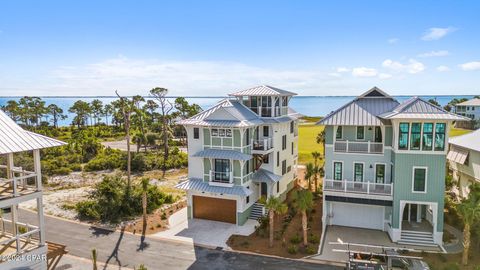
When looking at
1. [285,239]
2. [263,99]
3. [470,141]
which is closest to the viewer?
[285,239]

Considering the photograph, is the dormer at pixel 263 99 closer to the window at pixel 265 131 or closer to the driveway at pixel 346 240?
the window at pixel 265 131

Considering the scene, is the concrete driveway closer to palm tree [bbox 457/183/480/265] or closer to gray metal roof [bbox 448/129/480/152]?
palm tree [bbox 457/183/480/265]

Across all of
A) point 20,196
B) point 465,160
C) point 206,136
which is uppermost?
point 206,136

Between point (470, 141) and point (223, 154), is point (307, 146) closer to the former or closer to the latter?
point (470, 141)

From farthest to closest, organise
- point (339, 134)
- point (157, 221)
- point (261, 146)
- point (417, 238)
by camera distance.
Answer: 1. point (261, 146)
2. point (157, 221)
3. point (339, 134)
4. point (417, 238)

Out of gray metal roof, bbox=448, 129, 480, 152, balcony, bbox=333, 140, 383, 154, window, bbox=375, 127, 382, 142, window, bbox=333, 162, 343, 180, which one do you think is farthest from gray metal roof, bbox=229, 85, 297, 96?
gray metal roof, bbox=448, 129, 480, 152

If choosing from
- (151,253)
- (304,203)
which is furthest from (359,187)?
(151,253)

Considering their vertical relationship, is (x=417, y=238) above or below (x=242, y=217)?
below
